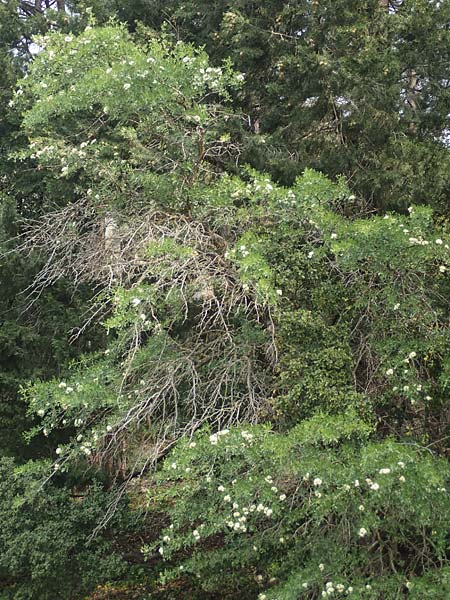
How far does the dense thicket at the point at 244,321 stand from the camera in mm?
3348

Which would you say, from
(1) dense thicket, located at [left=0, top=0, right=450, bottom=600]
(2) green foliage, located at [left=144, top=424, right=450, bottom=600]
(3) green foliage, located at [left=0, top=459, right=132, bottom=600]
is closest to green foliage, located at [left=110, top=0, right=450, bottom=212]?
(1) dense thicket, located at [left=0, top=0, right=450, bottom=600]

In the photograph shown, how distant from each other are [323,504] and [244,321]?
4.88 feet

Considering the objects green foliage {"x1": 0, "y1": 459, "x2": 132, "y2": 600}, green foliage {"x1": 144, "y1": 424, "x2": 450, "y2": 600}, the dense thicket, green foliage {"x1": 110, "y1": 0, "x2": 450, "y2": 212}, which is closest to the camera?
green foliage {"x1": 144, "y1": 424, "x2": 450, "y2": 600}

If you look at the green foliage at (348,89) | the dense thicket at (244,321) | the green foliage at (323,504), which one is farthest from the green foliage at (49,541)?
the green foliage at (348,89)

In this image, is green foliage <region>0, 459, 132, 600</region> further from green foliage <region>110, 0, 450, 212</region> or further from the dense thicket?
green foliage <region>110, 0, 450, 212</region>

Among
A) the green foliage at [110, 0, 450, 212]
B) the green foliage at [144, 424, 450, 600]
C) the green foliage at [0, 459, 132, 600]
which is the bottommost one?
the green foliage at [0, 459, 132, 600]

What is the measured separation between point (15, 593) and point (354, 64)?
549 cm

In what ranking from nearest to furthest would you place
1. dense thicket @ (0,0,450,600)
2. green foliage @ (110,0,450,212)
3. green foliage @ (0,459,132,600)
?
dense thicket @ (0,0,450,600) < green foliage @ (0,459,132,600) < green foliage @ (110,0,450,212)

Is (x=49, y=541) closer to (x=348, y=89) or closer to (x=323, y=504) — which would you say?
(x=323, y=504)

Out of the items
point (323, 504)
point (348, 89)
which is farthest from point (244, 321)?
point (348, 89)

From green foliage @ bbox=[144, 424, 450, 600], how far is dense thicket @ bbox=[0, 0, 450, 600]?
18 mm

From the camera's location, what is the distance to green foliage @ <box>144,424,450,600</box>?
2.88 metres

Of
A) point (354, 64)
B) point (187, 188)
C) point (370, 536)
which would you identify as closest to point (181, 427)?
point (370, 536)

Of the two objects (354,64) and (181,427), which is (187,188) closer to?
(181,427)
